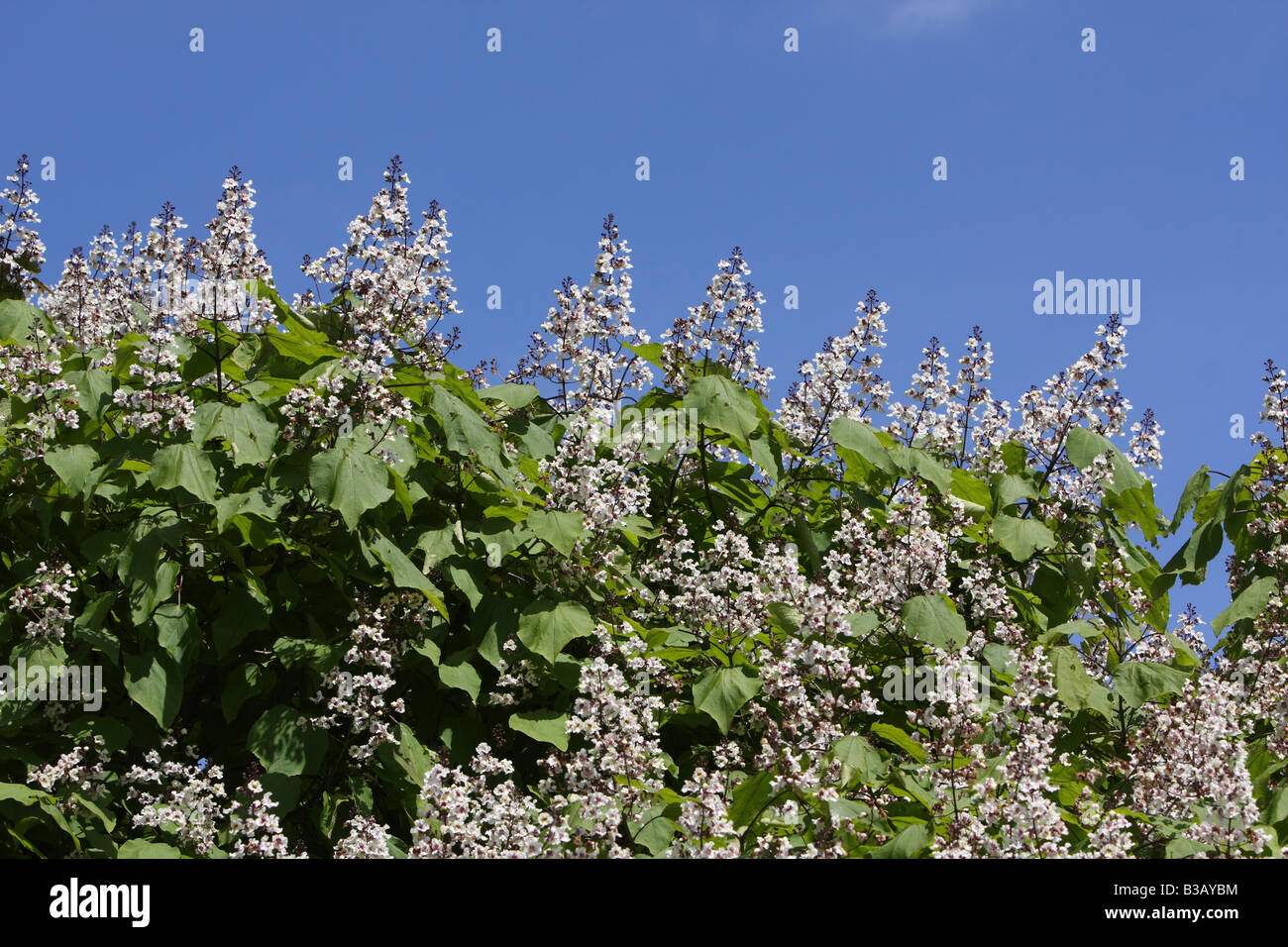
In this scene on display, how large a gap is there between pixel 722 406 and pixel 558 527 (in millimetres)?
1344

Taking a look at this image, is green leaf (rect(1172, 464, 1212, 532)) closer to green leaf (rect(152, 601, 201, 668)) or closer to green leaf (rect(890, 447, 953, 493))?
green leaf (rect(890, 447, 953, 493))

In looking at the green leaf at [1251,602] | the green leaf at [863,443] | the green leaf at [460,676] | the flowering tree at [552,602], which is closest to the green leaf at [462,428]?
the flowering tree at [552,602]

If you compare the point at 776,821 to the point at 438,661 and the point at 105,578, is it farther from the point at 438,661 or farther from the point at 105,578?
the point at 105,578

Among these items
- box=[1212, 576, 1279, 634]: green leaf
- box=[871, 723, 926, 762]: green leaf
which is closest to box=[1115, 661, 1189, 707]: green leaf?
box=[1212, 576, 1279, 634]: green leaf

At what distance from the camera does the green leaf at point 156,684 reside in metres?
5.15

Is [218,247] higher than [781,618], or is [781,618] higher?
[218,247]

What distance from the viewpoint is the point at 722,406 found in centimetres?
646

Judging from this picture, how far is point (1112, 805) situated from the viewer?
219 inches

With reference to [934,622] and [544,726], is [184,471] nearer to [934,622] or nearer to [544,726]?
[544,726]

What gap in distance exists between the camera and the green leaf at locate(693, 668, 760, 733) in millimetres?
5199

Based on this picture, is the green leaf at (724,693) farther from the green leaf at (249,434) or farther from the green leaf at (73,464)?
the green leaf at (73,464)
